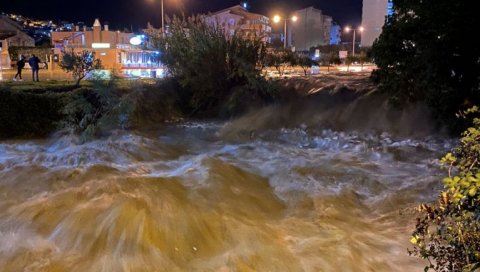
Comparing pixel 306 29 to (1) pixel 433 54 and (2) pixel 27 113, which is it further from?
(2) pixel 27 113

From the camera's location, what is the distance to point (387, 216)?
7746mm

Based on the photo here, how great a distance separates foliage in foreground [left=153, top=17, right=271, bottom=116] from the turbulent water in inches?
206

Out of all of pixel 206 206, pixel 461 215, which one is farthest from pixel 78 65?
pixel 461 215

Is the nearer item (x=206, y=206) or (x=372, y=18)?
(x=206, y=206)

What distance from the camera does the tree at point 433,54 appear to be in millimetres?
11741

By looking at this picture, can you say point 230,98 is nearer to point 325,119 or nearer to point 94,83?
point 325,119

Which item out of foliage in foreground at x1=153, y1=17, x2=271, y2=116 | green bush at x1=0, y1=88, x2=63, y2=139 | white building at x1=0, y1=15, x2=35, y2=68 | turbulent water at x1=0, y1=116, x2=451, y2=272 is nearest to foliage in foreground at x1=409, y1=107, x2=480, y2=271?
turbulent water at x1=0, y1=116, x2=451, y2=272

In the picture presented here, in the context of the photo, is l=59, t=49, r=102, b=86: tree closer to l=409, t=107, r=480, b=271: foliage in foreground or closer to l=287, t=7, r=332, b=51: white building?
l=409, t=107, r=480, b=271: foliage in foreground

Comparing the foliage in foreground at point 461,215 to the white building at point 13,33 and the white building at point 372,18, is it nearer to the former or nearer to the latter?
the white building at point 13,33

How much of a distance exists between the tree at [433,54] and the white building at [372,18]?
175ft

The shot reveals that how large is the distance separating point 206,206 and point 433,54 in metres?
7.88

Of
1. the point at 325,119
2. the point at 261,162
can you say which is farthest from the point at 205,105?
the point at 261,162

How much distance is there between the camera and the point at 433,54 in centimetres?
1233

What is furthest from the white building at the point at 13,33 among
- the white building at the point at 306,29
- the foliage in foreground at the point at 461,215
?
the foliage in foreground at the point at 461,215
